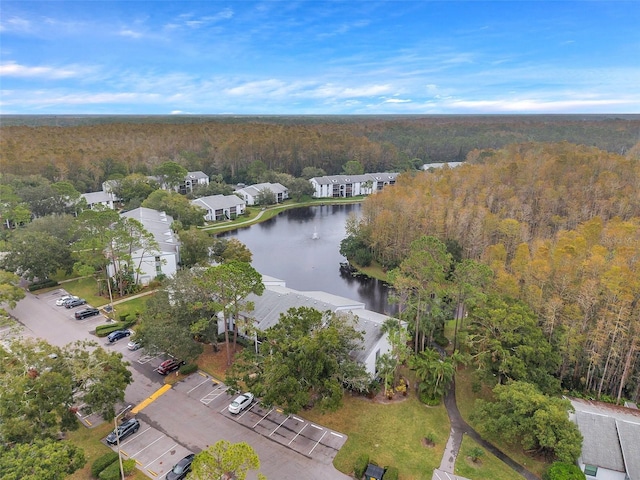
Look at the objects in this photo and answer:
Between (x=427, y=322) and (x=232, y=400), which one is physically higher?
(x=427, y=322)

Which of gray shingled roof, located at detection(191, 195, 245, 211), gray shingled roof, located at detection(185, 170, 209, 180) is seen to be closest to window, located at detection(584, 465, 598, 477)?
gray shingled roof, located at detection(191, 195, 245, 211)

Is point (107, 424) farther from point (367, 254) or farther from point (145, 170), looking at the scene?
point (145, 170)

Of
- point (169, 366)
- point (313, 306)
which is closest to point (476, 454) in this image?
point (313, 306)

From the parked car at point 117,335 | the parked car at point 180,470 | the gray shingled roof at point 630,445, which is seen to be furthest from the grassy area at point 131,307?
the gray shingled roof at point 630,445

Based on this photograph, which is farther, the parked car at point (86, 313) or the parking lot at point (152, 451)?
the parked car at point (86, 313)

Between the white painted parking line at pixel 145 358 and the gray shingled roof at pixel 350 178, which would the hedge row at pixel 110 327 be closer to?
the white painted parking line at pixel 145 358

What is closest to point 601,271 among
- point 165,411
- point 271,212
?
point 165,411

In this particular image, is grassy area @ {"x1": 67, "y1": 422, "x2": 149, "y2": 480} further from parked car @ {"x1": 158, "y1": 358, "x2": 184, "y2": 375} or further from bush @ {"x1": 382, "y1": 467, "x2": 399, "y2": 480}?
bush @ {"x1": 382, "y1": 467, "x2": 399, "y2": 480}
